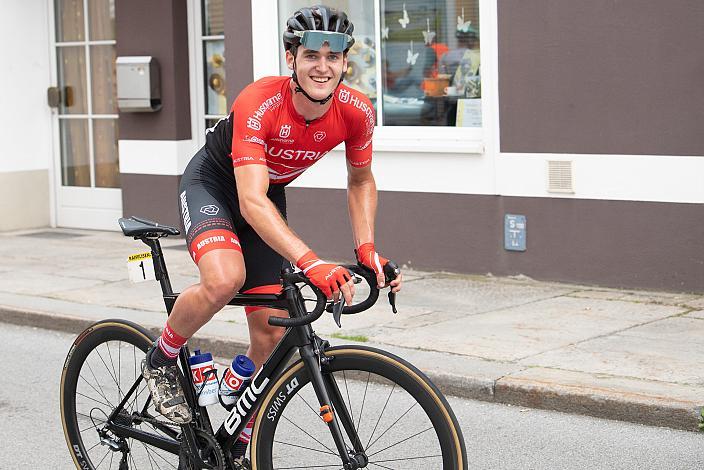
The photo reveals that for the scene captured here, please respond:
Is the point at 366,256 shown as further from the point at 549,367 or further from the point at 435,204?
the point at 435,204

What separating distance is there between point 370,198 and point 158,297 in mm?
4971

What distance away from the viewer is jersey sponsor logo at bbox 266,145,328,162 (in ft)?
14.4

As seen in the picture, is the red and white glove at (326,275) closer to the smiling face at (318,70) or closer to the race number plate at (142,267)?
the smiling face at (318,70)

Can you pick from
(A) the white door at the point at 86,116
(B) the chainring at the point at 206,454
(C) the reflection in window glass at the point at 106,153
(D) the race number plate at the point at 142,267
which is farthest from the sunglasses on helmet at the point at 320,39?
(C) the reflection in window glass at the point at 106,153

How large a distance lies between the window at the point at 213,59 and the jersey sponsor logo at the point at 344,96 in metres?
8.14

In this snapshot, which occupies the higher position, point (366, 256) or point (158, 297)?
point (366, 256)

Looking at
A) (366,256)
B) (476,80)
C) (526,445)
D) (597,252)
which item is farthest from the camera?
(476,80)

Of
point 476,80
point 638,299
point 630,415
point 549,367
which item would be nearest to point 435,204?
point 476,80

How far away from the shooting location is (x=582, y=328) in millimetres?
7641

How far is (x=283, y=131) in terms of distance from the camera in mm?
4293

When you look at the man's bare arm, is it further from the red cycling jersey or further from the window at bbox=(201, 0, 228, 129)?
the window at bbox=(201, 0, 228, 129)

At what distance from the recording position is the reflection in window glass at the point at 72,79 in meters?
13.6

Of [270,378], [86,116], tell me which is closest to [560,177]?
[270,378]

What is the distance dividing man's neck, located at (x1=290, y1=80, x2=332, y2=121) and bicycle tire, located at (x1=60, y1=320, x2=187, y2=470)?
1.10 metres
